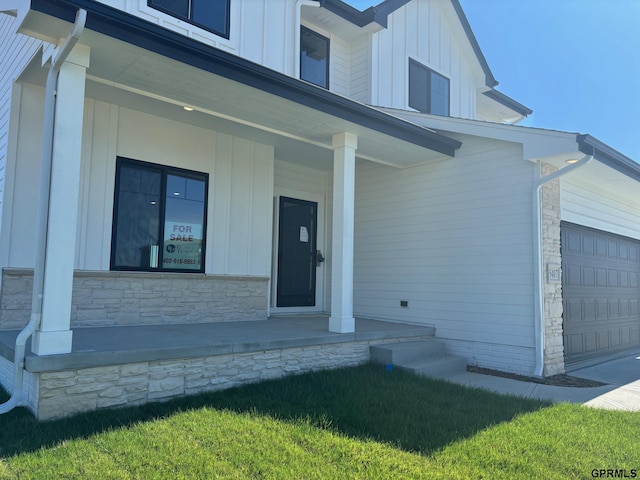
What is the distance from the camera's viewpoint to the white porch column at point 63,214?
3.80m

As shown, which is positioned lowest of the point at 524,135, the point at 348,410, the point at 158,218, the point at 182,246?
the point at 348,410

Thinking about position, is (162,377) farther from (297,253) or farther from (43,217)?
(297,253)

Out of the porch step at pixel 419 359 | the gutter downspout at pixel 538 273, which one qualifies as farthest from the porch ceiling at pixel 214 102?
the porch step at pixel 419 359

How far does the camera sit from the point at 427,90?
33.1 ft

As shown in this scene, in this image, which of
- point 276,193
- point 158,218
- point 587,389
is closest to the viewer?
point 587,389

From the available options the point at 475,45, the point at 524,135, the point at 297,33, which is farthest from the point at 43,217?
the point at 475,45

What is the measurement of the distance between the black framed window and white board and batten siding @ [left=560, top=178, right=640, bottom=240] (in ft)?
17.9

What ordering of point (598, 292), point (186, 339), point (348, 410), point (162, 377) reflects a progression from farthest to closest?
point (598, 292), point (186, 339), point (162, 377), point (348, 410)

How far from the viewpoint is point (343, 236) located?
20.2ft

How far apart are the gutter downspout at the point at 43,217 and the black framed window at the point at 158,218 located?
202 centimetres

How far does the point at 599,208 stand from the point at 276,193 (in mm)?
→ 5754

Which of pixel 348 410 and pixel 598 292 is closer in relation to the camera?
pixel 348 410

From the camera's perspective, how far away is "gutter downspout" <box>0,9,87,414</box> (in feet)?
12.3

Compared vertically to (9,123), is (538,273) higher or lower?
lower
